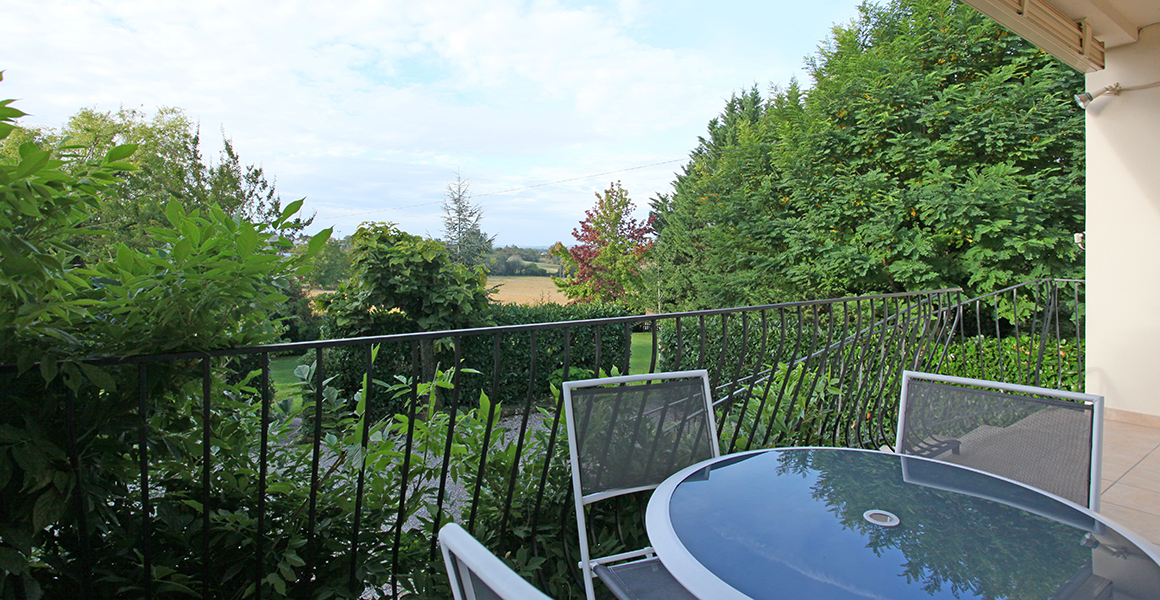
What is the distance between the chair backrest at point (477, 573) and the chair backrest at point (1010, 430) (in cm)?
159

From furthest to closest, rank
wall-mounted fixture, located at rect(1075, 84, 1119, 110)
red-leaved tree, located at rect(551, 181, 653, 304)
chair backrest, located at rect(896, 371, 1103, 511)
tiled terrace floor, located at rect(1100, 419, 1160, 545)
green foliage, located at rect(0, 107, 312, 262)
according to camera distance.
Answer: red-leaved tree, located at rect(551, 181, 653, 304)
green foliage, located at rect(0, 107, 312, 262)
wall-mounted fixture, located at rect(1075, 84, 1119, 110)
tiled terrace floor, located at rect(1100, 419, 1160, 545)
chair backrest, located at rect(896, 371, 1103, 511)

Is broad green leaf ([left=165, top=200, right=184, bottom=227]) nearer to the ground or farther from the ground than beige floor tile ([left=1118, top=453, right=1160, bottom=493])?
farther from the ground

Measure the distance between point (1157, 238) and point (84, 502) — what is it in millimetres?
5591

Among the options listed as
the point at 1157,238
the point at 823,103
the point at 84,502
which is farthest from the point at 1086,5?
the point at 823,103

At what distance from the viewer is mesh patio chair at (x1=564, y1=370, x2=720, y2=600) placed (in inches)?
61.0

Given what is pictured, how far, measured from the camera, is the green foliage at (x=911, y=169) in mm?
7195

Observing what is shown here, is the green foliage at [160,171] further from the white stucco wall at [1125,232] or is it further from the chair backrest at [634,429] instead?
the white stucco wall at [1125,232]

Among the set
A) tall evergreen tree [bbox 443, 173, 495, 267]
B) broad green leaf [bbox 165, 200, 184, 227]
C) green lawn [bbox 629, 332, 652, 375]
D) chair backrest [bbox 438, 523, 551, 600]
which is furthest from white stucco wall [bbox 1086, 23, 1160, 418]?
tall evergreen tree [bbox 443, 173, 495, 267]

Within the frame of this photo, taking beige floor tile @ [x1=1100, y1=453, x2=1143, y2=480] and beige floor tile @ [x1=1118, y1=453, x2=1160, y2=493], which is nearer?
beige floor tile @ [x1=1118, y1=453, x2=1160, y2=493]

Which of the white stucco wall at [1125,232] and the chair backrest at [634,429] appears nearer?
the chair backrest at [634,429]

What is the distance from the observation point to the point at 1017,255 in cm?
752

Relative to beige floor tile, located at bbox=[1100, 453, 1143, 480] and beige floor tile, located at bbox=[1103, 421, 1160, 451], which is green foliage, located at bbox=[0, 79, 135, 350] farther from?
beige floor tile, located at bbox=[1103, 421, 1160, 451]

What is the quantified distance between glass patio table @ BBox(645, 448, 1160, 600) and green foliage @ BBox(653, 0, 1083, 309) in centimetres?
741

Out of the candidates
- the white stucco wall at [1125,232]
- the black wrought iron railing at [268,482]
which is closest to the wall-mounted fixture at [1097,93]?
the white stucco wall at [1125,232]
